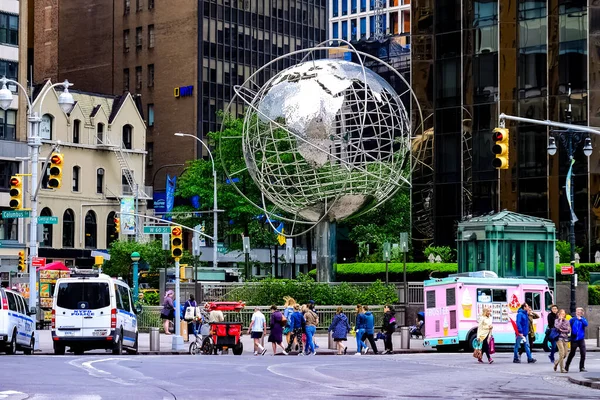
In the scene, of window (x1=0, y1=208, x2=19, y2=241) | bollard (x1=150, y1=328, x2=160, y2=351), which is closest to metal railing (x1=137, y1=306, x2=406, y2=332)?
bollard (x1=150, y1=328, x2=160, y2=351)

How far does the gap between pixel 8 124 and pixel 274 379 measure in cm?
6591

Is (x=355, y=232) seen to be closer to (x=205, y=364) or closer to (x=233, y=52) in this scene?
(x=233, y=52)

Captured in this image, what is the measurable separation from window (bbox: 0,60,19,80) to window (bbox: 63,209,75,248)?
46.9 feet

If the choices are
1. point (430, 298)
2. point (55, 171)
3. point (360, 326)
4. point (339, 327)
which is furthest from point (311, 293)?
point (55, 171)

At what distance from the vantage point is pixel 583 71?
6294 cm

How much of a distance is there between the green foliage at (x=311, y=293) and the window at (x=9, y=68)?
128ft

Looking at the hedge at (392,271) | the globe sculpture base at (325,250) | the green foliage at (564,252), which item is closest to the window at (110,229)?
the hedge at (392,271)

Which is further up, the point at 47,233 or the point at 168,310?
the point at 47,233

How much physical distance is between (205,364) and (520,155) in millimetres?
36523

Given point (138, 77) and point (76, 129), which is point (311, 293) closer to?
point (76, 129)

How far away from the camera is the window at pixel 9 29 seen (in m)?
85.9

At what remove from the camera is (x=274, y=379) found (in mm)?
25312

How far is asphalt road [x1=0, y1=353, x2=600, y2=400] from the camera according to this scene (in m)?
21.5

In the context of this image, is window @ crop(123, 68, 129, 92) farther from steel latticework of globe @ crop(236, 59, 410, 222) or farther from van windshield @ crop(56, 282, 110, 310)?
van windshield @ crop(56, 282, 110, 310)
